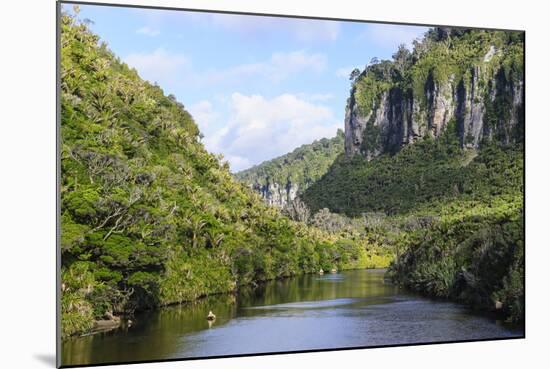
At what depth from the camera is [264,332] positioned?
475 inches

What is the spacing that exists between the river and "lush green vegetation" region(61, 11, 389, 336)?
423mm

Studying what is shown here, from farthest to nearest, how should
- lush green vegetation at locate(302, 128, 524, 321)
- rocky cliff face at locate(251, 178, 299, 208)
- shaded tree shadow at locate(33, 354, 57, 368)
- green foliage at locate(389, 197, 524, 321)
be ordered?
1. rocky cliff face at locate(251, 178, 299, 208)
2. lush green vegetation at locate(302, 128, 524, 321)
3. green foliage at locate(389, 197, 524, 321)
4. shaded tree shadow at locate(33, 354, 57, 368)

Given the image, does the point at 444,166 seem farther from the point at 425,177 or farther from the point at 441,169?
the point at 425,177

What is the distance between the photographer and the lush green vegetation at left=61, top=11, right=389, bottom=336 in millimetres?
11484

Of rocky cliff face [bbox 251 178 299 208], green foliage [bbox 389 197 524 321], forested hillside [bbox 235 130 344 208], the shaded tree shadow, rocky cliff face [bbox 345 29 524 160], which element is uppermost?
rocky cliff face [bbox 345 29 524 160]

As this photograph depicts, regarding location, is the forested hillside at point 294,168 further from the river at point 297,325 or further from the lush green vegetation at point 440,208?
the river at point 297,325

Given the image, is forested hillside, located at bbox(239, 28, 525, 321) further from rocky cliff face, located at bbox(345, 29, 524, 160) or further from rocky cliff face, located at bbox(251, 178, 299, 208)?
rocky cliff face, located at bbox(251, 178, 299, 208)

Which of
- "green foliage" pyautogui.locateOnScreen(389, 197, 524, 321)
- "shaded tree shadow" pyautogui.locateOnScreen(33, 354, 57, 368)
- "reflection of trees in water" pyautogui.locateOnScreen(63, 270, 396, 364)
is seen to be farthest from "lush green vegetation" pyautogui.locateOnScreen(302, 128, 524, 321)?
"shaded tree shadow" pyautogui.locateOnScreen(33, 354, 57, 368)

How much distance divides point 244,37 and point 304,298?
395 cm

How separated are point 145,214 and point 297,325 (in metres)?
2.50

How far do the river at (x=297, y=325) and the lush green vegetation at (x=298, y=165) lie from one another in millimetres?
1758

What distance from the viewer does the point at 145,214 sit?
12.6 m

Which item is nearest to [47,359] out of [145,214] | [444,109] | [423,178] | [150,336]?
[150,336]

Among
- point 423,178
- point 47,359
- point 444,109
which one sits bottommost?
point 47,359
